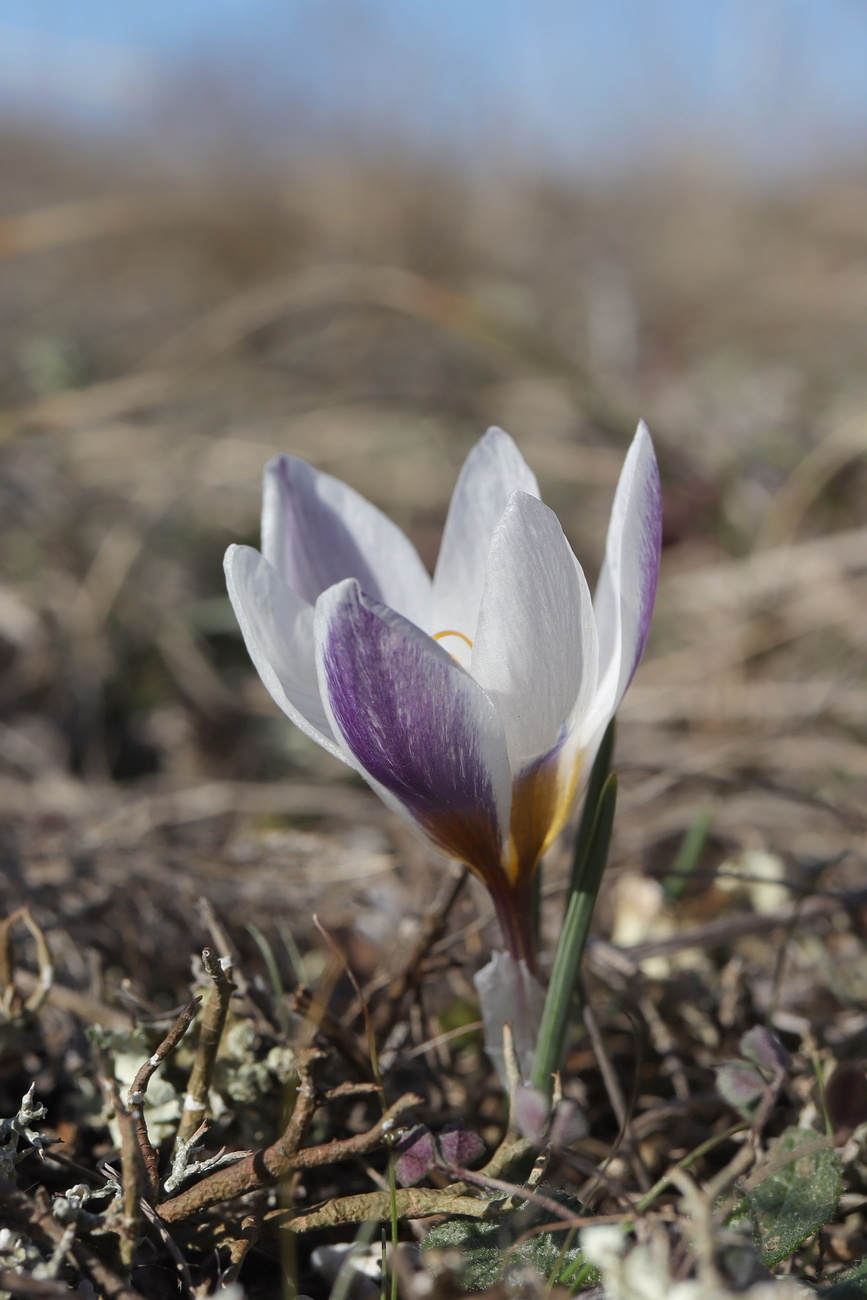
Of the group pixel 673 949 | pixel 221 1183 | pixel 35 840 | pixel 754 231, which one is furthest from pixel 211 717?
pixel 754 231

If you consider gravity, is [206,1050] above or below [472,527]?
below

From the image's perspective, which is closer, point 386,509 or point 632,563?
point 632,563

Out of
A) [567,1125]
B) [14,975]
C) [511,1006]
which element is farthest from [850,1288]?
[14,975]

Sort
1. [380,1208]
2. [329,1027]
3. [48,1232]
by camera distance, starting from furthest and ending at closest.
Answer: [329,1027], [380,1208], [48,1232]

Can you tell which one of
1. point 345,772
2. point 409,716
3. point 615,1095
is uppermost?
point 409,716

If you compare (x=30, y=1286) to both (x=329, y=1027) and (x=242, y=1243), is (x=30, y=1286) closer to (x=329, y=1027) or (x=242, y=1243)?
(x=242, y=1243)

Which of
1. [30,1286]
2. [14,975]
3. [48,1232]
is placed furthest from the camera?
[14,975]

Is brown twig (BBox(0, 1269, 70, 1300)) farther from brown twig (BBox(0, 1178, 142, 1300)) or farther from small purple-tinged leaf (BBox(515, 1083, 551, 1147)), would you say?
small purple-tinged leaf (BBox(515, 1083, 551, 1147))
